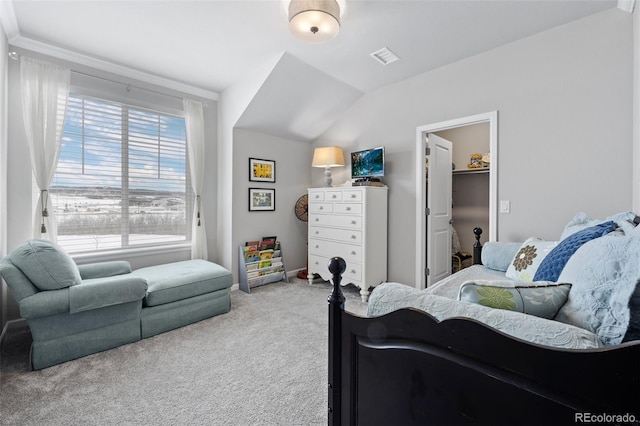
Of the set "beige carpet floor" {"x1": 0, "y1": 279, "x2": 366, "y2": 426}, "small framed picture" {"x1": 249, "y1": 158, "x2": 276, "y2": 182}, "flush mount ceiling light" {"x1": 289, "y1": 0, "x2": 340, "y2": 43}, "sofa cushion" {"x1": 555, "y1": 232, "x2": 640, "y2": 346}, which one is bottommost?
"beige carpet floor" {"x1": 0, "y1": 279, "x2": 366, "y2": 426}

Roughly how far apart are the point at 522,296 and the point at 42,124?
379cm

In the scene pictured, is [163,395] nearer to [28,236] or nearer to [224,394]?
[224,394]

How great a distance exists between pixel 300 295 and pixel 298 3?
9.59 ft

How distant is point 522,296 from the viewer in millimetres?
930

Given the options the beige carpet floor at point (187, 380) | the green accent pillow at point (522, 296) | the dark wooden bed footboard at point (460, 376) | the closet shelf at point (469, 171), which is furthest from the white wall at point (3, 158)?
the closet shelf at point (469, 171)

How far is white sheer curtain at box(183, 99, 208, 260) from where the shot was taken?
3.60m

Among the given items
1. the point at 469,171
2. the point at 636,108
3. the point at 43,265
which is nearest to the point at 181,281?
the point at 43,265

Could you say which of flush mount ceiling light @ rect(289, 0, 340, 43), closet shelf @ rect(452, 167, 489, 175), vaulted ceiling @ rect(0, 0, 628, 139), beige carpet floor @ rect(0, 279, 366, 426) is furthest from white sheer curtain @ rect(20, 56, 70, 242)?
closet shelf @ rect(452, 167, 489, 175)

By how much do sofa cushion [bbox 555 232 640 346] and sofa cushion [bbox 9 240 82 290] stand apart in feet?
9.33

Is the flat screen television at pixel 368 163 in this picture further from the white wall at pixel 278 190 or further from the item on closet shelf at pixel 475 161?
the item on closet shelf at pixel 475 161

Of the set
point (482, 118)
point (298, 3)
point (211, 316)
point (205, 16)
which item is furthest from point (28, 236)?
point (482, 118)

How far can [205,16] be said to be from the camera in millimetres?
2346

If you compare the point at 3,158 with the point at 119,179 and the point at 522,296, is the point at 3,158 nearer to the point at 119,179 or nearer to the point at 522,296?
the point at 119,179

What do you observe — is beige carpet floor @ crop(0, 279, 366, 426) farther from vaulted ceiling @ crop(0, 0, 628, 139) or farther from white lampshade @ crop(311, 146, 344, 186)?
vaulted ceiling @ crop(0, 0, 628, 139)
